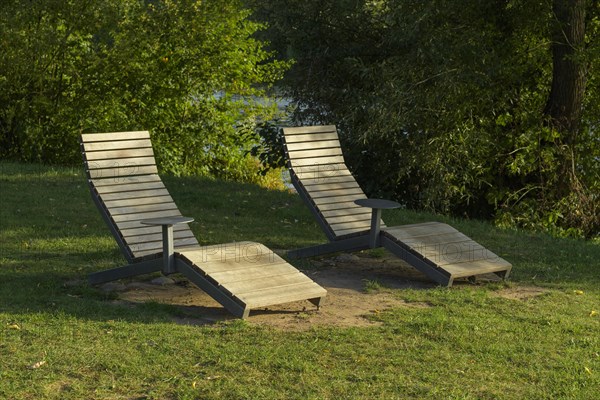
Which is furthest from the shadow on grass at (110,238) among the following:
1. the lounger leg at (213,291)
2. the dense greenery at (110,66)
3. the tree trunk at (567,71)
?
the tree trunk at (567,71)

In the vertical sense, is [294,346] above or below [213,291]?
below

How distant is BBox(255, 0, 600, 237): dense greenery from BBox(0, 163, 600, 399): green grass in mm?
4872

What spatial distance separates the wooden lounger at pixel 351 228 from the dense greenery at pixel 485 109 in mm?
3984

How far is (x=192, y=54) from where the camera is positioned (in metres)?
15.9

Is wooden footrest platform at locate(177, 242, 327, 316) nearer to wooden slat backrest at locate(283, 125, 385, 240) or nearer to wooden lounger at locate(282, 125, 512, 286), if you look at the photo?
wooden lounger at locate(282, 125, 512, 286)

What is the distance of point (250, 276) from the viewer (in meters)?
7.14

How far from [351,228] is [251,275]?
207cm

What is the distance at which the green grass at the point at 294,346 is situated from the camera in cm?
546

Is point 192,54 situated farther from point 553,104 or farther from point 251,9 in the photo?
point 553,104

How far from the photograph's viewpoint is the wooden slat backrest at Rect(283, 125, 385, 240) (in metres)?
9.04

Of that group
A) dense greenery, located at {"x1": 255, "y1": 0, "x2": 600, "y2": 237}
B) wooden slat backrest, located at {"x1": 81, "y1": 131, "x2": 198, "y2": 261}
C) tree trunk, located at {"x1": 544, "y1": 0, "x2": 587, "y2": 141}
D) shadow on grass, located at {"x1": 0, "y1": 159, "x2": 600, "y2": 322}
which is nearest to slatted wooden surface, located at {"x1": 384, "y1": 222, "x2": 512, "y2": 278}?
shadow on grass, located at {"x1": 0, "y1": 159, "x2": 600, "y2": 322}

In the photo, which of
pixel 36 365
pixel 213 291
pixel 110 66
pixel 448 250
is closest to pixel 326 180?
pixel 448 250

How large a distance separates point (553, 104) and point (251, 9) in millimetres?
5347

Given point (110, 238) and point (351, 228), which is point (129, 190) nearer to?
point (110, 238)
